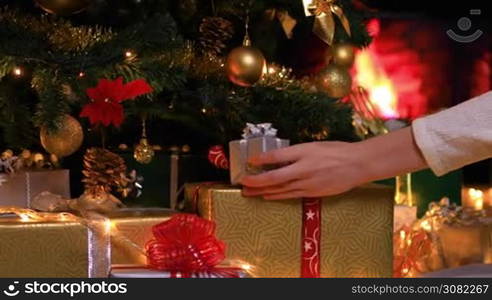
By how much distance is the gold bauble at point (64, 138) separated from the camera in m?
0.94

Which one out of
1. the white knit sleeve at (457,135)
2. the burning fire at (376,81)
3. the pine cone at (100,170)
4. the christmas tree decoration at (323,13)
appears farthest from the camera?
the burning fire at (376,81)

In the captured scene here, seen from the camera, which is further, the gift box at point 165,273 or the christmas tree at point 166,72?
the christmas tree at point 166,72

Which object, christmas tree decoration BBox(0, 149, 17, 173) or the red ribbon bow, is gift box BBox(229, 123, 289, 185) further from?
christmas tree decoration BBox(0, 149, 17, 173)

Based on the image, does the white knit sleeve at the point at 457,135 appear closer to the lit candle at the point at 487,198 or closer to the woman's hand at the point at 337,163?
the woman's hand at the point at 337,163

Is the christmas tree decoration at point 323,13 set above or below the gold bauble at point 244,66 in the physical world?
above

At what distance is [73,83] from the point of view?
35.6 inches

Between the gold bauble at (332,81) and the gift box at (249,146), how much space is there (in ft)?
1.12

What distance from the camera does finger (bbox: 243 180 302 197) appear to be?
827 mm

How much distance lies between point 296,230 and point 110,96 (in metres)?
Answer: 0.27

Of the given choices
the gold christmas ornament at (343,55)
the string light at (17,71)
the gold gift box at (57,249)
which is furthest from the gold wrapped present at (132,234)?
the gold christmas ornament at (343,55)

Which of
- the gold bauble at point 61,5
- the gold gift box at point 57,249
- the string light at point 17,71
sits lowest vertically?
the gold gift box at point 57,249

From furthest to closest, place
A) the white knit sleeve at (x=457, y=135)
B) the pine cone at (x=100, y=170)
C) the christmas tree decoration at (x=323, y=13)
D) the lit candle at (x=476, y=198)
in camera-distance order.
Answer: the lit candle at (x=476, y=198), the christmas tree decoration at (x=323, y=13), the pine cone at (x=100, y=170), the white knit sleeve at (x=457, y=135)

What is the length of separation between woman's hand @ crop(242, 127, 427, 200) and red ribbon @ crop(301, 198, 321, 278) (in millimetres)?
32

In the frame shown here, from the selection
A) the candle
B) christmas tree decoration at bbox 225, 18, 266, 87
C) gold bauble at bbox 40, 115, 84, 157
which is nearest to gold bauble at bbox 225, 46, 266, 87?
christmas tree decoration at bbox 225, 18, 266, 87
